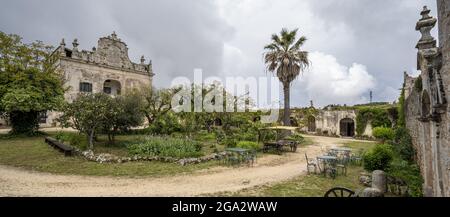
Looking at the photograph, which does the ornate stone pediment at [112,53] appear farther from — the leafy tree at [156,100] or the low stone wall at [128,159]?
the low stone wall at [128,159]

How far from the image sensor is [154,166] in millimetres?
10078

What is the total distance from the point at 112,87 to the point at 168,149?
967 inches

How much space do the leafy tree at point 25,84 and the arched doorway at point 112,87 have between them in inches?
447

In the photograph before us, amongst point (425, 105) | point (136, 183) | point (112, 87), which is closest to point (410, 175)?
point (425, 105)

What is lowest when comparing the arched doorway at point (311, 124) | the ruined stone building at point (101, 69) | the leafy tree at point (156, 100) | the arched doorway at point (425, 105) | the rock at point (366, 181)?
the rock at point (366, 181)

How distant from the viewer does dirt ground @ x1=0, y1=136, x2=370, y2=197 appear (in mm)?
6668

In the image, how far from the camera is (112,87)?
1271 inches

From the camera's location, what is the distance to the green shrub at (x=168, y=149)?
11.8 metres

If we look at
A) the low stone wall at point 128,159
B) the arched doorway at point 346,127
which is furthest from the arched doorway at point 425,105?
the arched doorway at point 346,127

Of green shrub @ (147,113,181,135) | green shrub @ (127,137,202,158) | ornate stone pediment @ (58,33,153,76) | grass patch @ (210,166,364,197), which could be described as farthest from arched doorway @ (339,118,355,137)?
ornate stone pediment @ (58,33,153,76)
